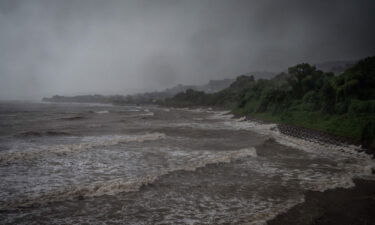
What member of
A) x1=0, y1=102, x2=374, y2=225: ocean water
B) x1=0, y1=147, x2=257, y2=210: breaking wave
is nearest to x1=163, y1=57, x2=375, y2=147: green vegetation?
x1=0, y1=102, x2=374, y2=225: ocean water

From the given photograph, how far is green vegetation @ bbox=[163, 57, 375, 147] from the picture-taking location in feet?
81.3

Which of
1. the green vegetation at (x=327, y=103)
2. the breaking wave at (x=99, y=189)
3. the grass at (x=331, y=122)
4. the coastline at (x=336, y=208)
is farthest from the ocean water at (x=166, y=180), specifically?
the green vegetation at (x=327, y=103)

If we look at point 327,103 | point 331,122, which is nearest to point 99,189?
point 331,122

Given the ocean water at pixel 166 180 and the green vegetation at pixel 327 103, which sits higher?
the green vegetation at pixel 327 103

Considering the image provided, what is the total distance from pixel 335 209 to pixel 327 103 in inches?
1029

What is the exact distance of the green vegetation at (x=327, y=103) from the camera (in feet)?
81.3

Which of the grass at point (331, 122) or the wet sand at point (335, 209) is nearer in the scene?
the wet sand at point (335, 209)

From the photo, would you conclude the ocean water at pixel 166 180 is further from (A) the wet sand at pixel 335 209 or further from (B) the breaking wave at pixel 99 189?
(A) the wet sand at pixel 335 209

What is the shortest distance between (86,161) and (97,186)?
233 inches

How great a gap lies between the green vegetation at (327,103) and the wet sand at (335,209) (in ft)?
36.3

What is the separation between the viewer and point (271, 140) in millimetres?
25859

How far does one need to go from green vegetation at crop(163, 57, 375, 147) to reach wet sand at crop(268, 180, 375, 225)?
11.0 metres

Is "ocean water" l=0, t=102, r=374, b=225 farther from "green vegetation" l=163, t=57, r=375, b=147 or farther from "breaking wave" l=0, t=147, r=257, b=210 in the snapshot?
"green vegetation" l=163, t=57, r=375, b=147

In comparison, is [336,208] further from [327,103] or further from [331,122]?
[327,103]
